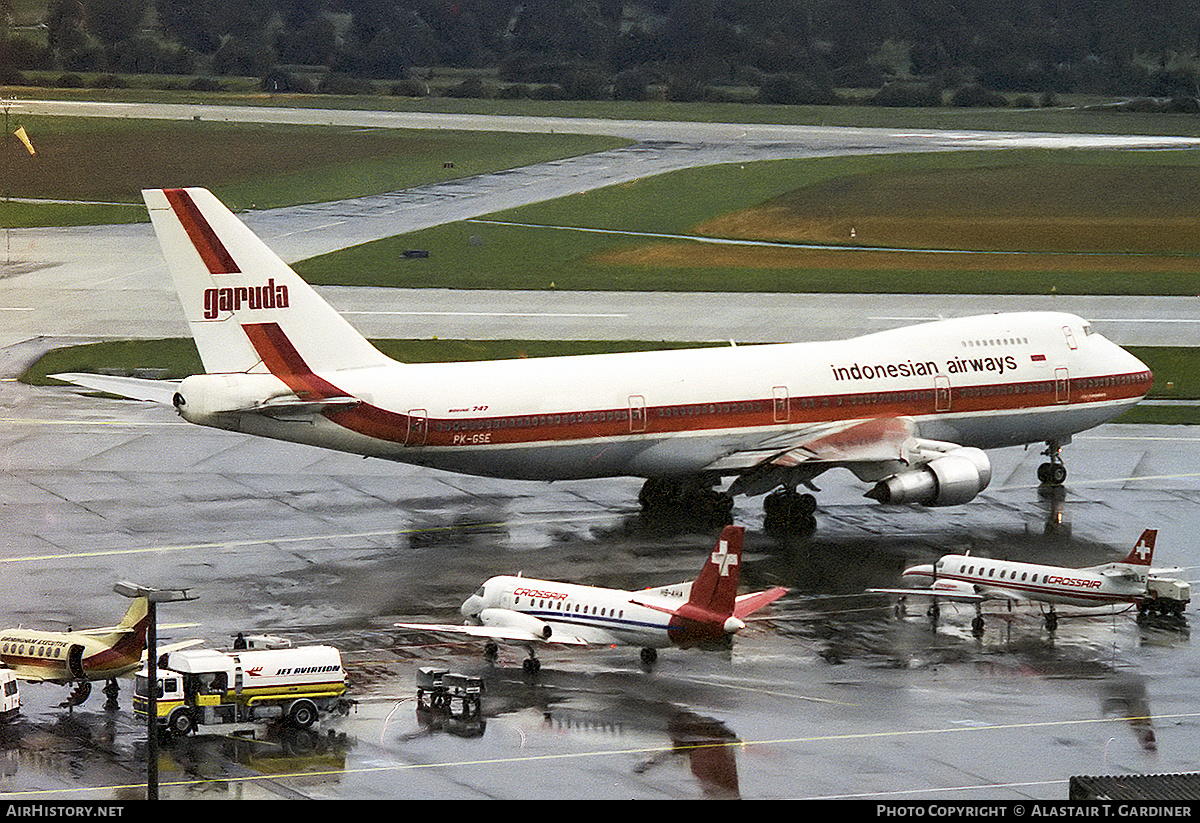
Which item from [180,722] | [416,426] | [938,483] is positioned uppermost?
[416,426]

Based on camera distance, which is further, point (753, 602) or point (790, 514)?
point (790, 514)

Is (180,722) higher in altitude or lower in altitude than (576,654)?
lower

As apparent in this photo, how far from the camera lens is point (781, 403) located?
205ft

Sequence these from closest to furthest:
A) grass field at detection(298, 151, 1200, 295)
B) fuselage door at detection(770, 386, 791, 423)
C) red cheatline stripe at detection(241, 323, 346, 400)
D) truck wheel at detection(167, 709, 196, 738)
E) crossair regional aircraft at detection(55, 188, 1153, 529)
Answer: truck wheel at detection(167, 709, 196, 738), crossair regional aircraft at detection(55, 188, 1153, 529), red cheatline stripe at detection(241, 323, 346, 400), fuselage door at detection(770, 386, 791, 423), grass field at detection(298, 151, 1200, 295)

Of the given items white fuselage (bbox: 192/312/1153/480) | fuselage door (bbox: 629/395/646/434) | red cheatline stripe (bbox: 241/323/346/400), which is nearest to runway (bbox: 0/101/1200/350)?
white fuselage (bbox: 192/312/1153/480)

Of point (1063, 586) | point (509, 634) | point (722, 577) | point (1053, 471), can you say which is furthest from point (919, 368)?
point (509, 634)

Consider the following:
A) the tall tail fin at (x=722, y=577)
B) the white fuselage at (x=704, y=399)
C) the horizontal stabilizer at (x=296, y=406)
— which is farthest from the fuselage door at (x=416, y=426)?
the tall tail fin at (x=722, y=577)

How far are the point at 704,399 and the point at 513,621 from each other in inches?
608

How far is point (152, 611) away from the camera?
37062 millimetres

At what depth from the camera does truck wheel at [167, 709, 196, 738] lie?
4250 centimetres

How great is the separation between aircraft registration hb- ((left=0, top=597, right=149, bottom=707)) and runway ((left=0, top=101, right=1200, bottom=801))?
890mm

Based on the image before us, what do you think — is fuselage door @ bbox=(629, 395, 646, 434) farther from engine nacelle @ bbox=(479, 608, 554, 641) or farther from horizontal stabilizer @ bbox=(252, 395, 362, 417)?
engine nacelle @ bbox=(479, 608, 554, 641)

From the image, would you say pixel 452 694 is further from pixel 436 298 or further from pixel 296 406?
pixel 436 298

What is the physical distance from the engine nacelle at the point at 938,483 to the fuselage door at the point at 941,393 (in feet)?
12.4
